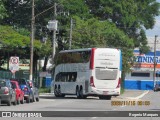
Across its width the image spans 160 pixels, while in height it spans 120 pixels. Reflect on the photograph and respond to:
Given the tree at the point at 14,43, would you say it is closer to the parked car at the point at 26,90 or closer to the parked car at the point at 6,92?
the parked car at the point at 26,90

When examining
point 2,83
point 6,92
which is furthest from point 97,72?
point 6,92

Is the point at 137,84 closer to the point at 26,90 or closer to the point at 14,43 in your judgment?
the point at 14,43

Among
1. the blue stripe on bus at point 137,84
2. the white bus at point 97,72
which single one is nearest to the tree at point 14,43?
the white bus at point 97,72

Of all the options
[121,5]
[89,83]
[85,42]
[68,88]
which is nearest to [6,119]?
[89,83]

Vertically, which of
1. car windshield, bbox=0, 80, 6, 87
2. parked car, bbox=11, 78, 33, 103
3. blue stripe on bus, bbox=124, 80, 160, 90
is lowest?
blue stripe on bus, bbox=124, 80, 160, 90

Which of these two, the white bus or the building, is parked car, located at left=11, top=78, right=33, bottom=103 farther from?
the building

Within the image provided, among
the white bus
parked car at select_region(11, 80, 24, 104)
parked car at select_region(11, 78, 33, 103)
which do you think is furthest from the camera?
the white bus

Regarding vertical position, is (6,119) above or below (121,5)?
below

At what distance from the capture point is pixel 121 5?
3241 inches

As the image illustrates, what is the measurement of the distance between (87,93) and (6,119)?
26933mm

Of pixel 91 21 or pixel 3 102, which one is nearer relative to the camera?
pixel 3 102

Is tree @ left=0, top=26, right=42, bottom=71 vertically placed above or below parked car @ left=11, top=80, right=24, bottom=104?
above

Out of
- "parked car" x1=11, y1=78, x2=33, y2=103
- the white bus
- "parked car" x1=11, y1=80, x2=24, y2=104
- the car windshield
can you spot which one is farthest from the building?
the car windshield

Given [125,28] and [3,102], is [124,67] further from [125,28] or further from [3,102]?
[3,102]
